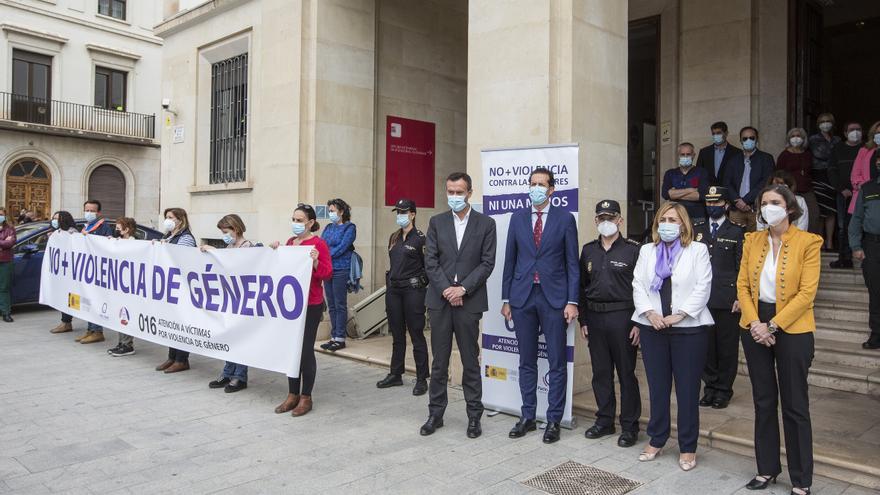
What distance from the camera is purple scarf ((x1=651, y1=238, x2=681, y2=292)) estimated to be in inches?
182

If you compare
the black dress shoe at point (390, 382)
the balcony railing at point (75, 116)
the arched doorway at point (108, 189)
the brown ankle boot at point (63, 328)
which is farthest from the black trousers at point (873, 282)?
the arched doorway at point (108, 189)

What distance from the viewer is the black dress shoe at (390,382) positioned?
6989mm

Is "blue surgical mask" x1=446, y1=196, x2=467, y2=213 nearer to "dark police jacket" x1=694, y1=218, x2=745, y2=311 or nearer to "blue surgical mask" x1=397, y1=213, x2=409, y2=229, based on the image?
"blue surgical mask" x1=397, y1=213, x2=409, y2=229

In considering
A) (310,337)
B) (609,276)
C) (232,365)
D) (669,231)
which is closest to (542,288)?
(609,276)

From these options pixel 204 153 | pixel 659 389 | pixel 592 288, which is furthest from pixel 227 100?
pixel 659 389

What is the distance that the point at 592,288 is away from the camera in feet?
17.0

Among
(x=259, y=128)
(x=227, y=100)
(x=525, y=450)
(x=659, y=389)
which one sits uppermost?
(x=227, y=100)

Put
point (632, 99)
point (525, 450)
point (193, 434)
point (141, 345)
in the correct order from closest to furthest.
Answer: point (525, 450) → point (193, 434) → point (141, 345) → point (632, 99)

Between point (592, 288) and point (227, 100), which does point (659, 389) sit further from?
point (227, 100)

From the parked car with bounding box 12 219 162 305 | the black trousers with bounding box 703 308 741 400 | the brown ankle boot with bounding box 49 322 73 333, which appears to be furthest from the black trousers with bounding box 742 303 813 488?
the parked car with bounding box 12 219 162 305

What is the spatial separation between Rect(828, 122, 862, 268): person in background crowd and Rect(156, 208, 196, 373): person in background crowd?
8.09m

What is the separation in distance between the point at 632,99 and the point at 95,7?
24618 mm

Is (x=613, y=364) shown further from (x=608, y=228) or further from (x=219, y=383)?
(x=219, y=383)

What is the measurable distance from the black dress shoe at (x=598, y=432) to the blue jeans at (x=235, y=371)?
143 inches
